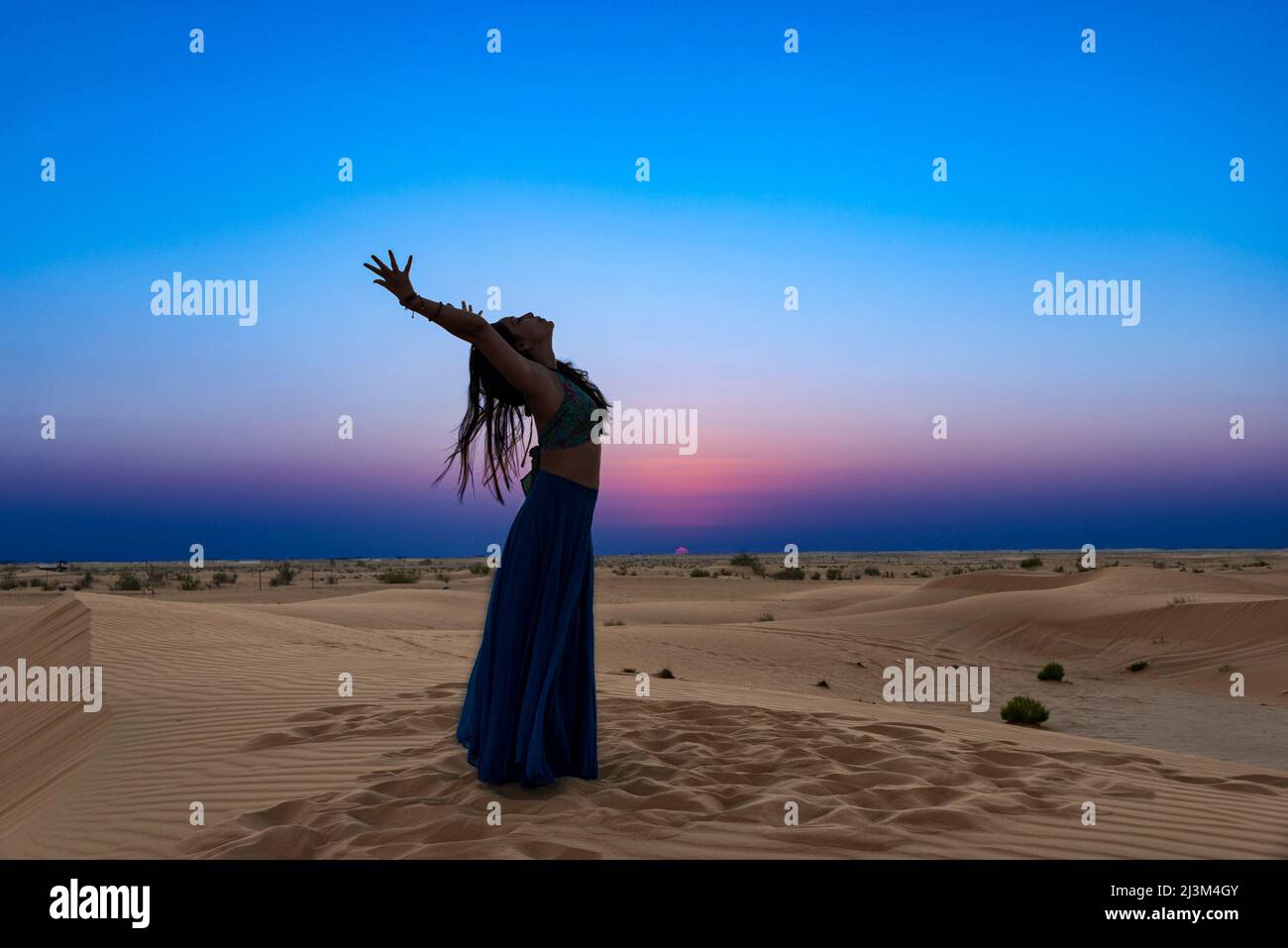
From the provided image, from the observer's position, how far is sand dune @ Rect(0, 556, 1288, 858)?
427cm

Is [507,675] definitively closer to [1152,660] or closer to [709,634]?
[709,634]

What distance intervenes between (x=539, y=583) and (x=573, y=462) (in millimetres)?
763

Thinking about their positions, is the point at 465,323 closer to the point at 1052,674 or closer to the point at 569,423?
the point at 569,423

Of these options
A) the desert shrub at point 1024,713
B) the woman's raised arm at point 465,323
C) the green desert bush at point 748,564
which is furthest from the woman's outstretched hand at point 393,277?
the green desert bush at point 748,564

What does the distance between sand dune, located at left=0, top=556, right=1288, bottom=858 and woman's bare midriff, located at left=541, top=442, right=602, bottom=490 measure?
181cm

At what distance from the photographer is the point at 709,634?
18234 mm

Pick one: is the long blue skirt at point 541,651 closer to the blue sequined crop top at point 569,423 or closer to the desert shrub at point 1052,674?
the blue sequined crop top at point 569,423

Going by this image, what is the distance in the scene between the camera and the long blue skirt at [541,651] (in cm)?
500

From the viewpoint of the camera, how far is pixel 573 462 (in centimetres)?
532

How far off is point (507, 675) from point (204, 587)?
3022cm

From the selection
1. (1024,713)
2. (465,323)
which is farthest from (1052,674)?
(465,323)

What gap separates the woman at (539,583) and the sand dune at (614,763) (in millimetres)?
270
